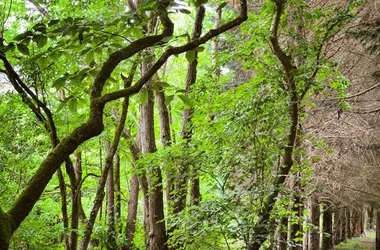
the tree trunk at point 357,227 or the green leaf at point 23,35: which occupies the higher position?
the green leaf at point 23,35

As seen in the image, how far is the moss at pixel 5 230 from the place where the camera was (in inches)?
59.1

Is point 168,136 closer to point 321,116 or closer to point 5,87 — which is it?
point 5,87

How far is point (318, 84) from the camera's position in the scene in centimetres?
459

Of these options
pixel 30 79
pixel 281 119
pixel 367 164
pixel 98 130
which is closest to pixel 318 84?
pixel 281 119

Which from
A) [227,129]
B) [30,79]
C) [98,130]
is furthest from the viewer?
[30,79]

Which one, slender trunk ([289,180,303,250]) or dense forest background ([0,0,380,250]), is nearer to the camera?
dense forest background ([0,0,380,250])

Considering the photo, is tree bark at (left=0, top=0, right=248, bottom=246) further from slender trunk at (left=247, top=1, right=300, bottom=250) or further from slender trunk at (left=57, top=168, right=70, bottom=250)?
slender trunk at (left=57, top=168, right=70, bottom=250)

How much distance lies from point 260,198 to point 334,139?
8.75m

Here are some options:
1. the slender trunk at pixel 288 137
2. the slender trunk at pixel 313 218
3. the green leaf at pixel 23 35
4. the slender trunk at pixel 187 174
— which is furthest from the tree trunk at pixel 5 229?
the slender trunk at pixel 313 218

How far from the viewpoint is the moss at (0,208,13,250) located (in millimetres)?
1500

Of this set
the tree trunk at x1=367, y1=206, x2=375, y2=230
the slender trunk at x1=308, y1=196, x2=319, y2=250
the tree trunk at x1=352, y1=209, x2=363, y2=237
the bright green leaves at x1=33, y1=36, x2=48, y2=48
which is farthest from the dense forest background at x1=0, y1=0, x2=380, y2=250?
the tree trunk at x1=352, y1=209, x2=363, y2=237

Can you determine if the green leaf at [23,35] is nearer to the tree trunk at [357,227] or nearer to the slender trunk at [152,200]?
the slender trunk at [152,200]

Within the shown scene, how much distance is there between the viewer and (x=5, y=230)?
1528mm

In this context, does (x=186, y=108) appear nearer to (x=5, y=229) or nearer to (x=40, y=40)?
(x=40, y=40)
